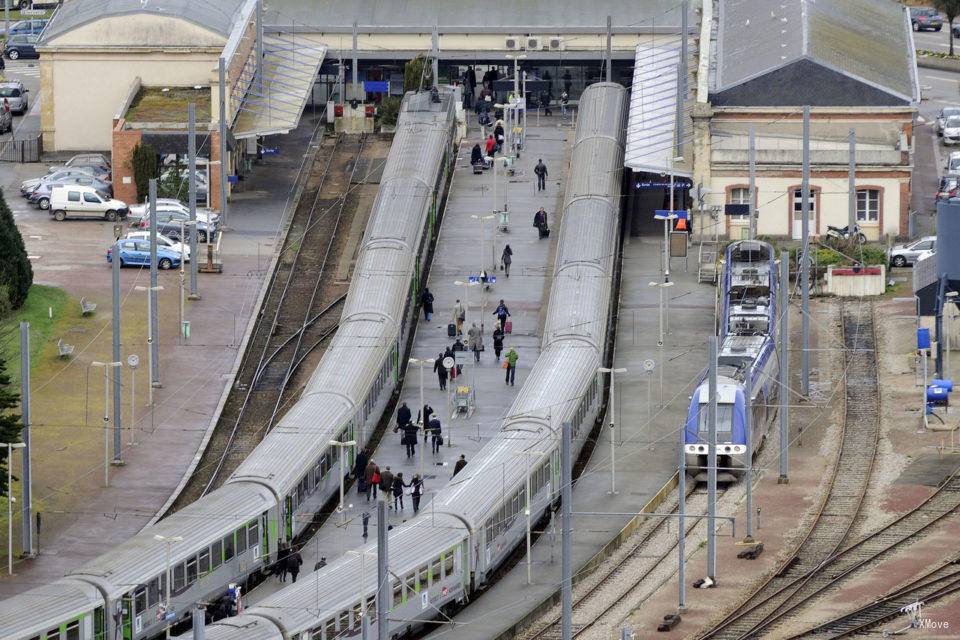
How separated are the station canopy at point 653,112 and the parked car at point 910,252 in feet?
30.4

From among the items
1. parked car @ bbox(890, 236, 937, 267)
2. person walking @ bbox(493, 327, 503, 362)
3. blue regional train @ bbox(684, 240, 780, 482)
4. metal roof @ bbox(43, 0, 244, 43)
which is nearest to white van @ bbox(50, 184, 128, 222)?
metal roof @ bbox(43, 0, 244, 43)

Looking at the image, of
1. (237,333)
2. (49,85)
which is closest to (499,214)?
(237,333)

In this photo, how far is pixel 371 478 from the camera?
85.1 metres

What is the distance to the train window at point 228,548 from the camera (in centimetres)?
7694

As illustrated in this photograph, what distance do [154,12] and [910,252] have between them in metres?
38.0

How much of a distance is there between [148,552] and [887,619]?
20.9 metres

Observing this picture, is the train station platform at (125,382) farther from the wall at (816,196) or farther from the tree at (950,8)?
the tree at (950,8)

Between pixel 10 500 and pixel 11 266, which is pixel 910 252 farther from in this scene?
pixel 10 500

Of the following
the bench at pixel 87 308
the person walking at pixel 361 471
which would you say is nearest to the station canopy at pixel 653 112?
the bench at pixel 87 308

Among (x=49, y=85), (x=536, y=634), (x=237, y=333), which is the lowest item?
(x=536, y=634)

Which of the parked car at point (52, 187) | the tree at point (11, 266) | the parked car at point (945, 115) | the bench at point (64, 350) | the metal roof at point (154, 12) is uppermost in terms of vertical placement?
the metal roof at point (154, 12)

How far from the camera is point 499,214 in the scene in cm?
11275

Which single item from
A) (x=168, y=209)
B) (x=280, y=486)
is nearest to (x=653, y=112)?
(x=168, y=209)

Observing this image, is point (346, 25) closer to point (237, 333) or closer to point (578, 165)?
point (578, 165)
